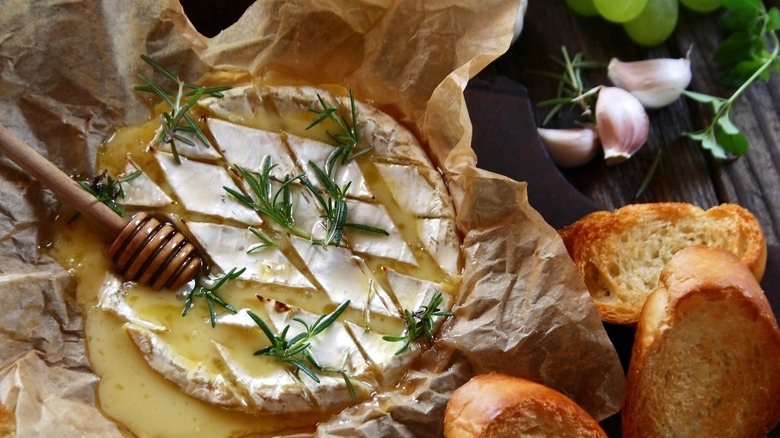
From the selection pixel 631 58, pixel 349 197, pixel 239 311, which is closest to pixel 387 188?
pixel 349 197

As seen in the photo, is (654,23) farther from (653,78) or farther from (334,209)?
(334,209)

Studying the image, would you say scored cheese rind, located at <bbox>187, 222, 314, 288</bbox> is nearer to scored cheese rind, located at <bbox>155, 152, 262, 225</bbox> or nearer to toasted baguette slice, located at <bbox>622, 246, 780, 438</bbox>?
scored cheese rind, located at <bbox>155, 152, 262, 225</bbox>

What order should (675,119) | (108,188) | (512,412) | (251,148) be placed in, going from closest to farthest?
(512,412) < (108,188) < (251,148) < (675,119)

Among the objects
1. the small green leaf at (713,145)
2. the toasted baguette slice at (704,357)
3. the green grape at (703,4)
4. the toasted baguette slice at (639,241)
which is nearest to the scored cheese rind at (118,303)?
the toasted baguette slice at (639,241)

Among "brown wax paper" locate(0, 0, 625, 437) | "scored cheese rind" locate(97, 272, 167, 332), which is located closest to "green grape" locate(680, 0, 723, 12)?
"brown wax paper" locate(0, 0, 625, 437)

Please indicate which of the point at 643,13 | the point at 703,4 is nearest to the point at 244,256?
the point at 643,13

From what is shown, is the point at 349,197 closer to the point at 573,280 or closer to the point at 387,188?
the point at 387,188

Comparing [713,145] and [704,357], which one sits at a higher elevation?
[713,145]
